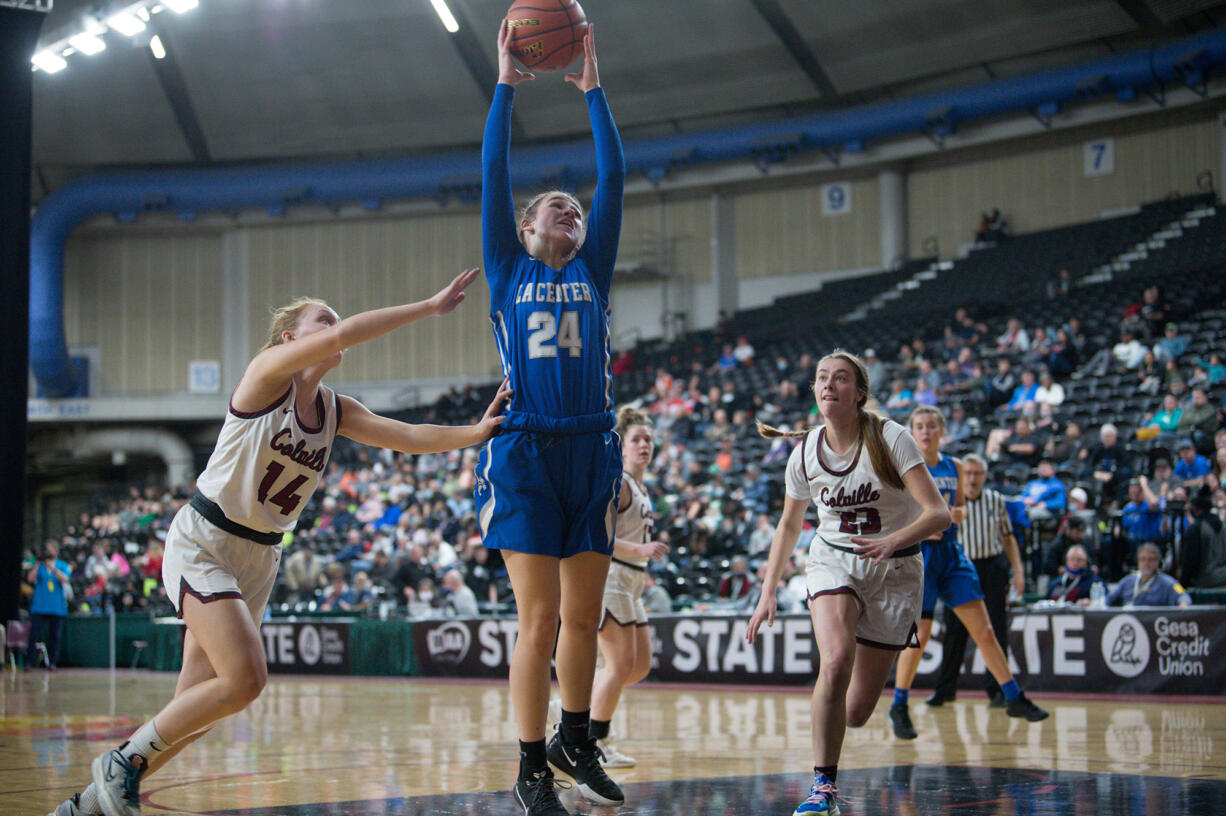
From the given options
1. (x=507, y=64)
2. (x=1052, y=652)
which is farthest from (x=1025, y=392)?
(x=507, y=64)

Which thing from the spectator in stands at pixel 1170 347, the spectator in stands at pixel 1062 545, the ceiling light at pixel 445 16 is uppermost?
the ceiling light at pixel 445 16

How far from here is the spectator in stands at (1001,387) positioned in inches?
661

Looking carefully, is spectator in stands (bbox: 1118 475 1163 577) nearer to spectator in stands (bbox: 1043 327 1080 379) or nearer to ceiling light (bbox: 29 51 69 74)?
spectator in stands (bbox: 1043 327 1080 379)

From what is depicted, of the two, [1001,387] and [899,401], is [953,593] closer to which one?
[1001,387]

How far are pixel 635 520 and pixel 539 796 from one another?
9.69ft

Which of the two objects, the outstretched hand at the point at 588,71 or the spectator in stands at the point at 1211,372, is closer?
the outstretched hand at the point at 588,71

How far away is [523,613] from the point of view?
4.09 m

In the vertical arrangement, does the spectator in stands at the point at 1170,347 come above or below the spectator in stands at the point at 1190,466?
above

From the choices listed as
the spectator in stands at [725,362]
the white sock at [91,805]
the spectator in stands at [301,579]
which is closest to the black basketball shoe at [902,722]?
the white sock at [91,805]

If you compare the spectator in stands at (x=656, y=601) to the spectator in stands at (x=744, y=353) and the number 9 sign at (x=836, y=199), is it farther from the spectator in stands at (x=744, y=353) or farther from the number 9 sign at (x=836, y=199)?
the number 9 sign at (x=836, y=199)

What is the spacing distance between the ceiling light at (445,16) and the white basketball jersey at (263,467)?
22.3 m

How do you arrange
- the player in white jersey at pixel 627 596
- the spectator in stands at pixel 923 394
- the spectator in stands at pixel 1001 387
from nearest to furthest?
the player in white jersey at pixel 627 596 < the spectator in stands at pixel 1001 387 < the spectator in stands at pixel 923 394

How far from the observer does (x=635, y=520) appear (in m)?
6.87

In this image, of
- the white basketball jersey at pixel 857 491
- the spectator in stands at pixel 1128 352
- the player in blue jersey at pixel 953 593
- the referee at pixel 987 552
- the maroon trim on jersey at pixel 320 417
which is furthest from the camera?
the spectator in stands at pixel 1128 352
